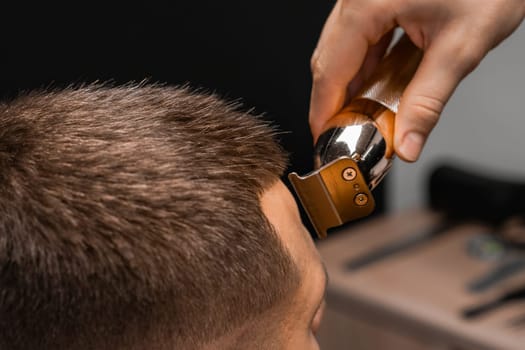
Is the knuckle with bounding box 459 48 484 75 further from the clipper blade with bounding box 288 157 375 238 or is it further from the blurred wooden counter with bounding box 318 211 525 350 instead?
the blurred wooden counter with bounding box 318 211 525 350

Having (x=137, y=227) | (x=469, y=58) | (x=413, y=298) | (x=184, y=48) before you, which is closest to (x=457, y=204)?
(x=413, y=298)

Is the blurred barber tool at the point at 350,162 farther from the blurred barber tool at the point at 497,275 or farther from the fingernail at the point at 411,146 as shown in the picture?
the blurred barber tool at the point at 497,275

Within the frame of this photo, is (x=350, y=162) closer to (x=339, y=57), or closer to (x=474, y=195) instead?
(x=339, y=57)

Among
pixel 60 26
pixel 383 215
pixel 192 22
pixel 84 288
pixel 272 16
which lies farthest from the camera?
pixel 383 215

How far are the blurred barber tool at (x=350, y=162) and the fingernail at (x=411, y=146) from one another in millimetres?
21

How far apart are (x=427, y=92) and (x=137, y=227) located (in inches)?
15.0

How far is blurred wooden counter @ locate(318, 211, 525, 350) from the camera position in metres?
1.43

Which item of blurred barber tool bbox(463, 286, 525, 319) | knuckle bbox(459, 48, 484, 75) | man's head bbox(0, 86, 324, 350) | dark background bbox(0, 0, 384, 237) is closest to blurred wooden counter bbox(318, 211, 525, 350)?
blurred barber tool bbox(463, 286, 525, 319)

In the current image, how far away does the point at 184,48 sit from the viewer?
1.52 meters

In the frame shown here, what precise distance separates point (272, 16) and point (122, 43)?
1.31ft

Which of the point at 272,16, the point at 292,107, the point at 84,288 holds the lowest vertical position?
the point at 292,107

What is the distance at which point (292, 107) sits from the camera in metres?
1.75

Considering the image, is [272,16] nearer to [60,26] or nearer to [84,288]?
[60,26]

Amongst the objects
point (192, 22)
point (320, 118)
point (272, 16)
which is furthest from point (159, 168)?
point (272, 16)
